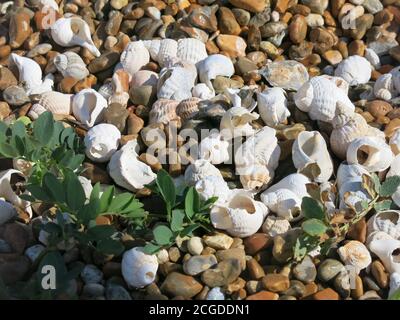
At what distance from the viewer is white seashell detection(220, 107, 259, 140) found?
2.31 m

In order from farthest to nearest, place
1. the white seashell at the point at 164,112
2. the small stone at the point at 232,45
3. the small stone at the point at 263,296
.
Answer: the small stone at the point at 232,45 < the white seashell at the point at 164,112 < the small stone at the point at 263,296

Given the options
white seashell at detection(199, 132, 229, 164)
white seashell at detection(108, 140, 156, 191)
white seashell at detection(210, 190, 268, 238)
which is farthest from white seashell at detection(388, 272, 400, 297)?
white seashell at detection(108, 140, 156, 191)

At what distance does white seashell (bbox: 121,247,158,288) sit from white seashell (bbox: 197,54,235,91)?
73 centimetres

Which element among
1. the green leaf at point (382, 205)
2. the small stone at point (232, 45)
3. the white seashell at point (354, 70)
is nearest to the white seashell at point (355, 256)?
the green leaf at point (382, 205)

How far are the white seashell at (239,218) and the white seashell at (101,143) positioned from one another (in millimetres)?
409

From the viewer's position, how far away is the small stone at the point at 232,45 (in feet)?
9.01

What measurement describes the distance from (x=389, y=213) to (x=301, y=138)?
0.33m

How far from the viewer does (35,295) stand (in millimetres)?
1903

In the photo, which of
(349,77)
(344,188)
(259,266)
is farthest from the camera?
(349,77)

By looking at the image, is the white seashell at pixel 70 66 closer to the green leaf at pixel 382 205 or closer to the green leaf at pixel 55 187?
the green leaf at pixel 55 187

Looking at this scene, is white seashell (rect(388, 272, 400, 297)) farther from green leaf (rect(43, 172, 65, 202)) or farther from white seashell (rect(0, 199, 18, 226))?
white seashell (rect(0, 199, 18, 226))

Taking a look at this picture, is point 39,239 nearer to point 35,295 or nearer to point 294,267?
point 35,295
